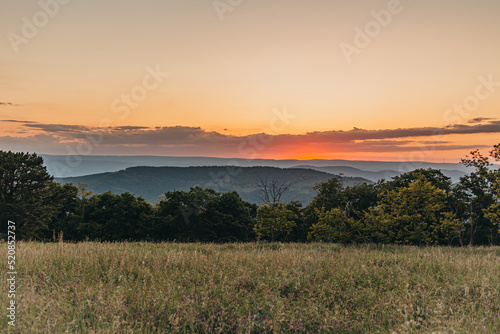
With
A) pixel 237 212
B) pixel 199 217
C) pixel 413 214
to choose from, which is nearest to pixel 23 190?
pixel 199 217

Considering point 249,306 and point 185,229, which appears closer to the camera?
point 249,306

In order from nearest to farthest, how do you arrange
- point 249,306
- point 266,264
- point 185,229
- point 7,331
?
point 7,331
point 249,306
point 266,264
point 185,229

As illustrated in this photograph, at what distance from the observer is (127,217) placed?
1652 inches

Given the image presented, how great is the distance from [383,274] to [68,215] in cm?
4310

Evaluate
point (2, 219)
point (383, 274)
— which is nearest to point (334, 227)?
point (383, 274)

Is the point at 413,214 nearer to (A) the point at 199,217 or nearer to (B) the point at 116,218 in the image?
(A) the point at 199,217

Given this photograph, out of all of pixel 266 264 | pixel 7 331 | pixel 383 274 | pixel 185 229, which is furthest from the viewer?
pixel 185 229

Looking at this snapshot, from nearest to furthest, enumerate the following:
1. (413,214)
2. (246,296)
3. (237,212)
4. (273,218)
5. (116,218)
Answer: (246,296) → (413,214) → (273,218) → (116,218) → (237,212)

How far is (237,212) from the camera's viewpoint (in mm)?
44062

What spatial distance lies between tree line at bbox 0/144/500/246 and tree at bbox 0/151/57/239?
0.09m

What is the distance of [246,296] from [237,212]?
38.2m

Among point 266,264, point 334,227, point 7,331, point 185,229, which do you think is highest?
point 7,331

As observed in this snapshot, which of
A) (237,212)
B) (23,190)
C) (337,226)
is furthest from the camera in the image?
(237,212)

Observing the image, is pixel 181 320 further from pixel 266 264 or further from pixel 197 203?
pixel 197 203
